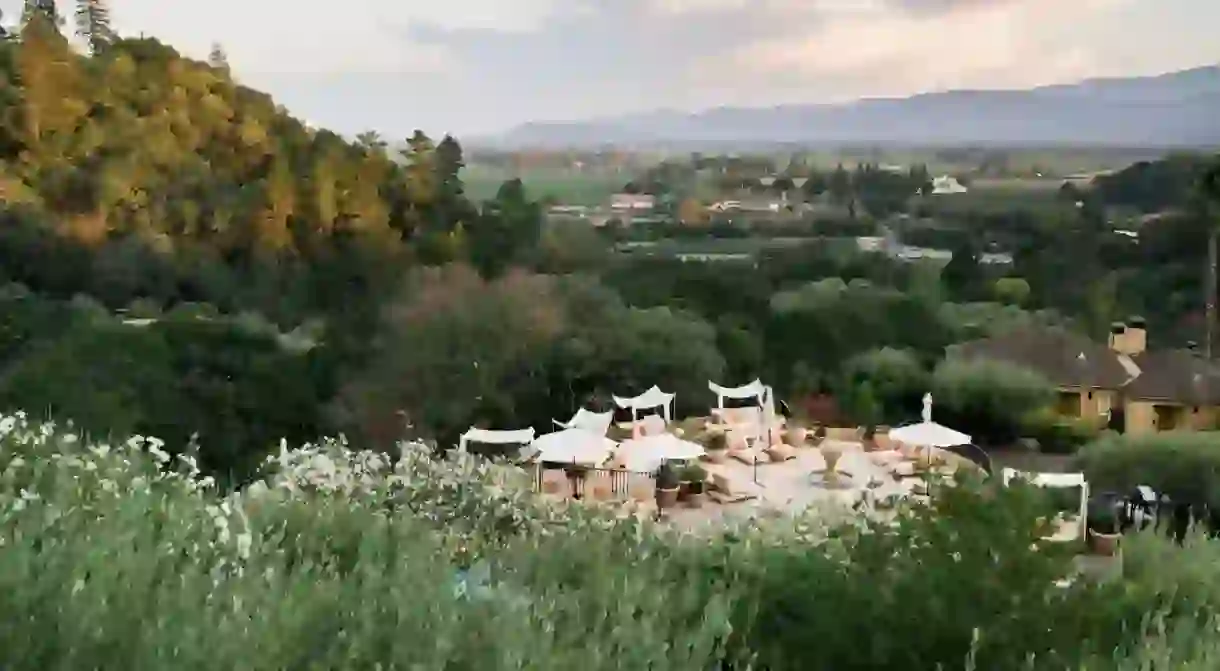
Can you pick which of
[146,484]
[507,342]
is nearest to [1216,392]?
[507,342]

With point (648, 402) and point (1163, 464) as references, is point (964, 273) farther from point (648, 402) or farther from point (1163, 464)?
point (648, 402)

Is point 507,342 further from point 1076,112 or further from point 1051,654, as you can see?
point 1051,654

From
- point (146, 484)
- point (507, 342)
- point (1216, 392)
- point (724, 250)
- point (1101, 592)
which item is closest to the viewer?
point (146, 484)

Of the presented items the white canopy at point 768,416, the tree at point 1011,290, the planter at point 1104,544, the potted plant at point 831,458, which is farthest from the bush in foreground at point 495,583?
the tree at point 1011,290

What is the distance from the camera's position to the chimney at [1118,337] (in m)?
8.67

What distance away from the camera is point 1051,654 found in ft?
8.71

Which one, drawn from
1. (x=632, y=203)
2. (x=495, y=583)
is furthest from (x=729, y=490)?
(x=495, y=583)

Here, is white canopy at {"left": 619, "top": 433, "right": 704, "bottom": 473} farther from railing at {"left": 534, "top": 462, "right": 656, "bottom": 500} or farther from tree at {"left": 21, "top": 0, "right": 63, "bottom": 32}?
tree at {"left": 21, "top": 0, "right": 63, "bottom": 32}

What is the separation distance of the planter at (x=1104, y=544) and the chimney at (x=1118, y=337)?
432 cm

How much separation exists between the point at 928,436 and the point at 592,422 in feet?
6.76

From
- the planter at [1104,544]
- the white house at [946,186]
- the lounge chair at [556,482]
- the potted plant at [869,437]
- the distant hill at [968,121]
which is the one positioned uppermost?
the distant hill at [968,121]

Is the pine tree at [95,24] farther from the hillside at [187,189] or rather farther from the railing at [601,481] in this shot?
the railing at [601,481]

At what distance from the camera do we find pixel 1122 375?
8664mm

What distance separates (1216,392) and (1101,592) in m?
6.10
